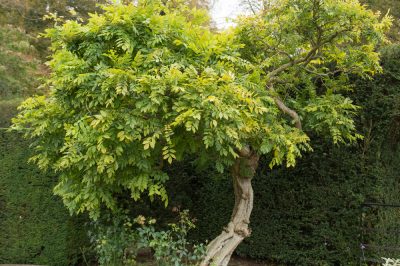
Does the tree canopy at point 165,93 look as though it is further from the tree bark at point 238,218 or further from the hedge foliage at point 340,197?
the hedge foliage at point 340,197

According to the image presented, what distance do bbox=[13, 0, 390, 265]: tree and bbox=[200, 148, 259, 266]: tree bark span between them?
0.01 m

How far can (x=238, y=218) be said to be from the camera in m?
4.96

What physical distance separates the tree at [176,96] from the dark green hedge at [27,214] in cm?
140

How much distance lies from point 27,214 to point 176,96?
11.5 feet

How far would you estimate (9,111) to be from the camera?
589 centimetres

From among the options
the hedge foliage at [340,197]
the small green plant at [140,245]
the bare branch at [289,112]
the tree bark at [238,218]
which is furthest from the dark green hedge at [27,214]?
the bare branch at [289,112]

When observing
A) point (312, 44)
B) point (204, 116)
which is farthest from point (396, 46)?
point (204, 116)

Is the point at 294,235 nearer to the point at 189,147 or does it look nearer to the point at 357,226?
the point at 357,226

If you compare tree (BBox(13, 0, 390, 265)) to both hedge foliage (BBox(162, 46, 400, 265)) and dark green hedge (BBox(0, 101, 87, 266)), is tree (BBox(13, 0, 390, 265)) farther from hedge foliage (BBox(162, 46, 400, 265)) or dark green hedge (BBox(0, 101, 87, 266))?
dark green hedge (BBox(0, 101, 87, 266))

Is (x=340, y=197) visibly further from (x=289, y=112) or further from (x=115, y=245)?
(x=115, y=245)

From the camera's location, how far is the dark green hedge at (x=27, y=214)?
18.5 feet

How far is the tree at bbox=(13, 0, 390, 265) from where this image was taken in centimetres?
356

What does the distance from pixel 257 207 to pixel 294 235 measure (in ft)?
2.36

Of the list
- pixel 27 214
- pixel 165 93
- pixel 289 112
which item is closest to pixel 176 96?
pixel 165 93
